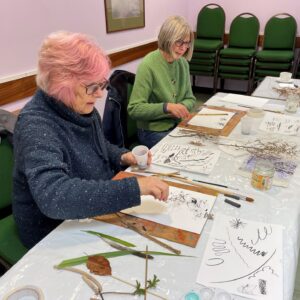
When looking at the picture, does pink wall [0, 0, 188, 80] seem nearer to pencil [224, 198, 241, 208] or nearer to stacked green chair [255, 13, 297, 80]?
pencil [224, 198, 241, 208]

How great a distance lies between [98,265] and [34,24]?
2.08 metres

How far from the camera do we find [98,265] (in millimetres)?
817

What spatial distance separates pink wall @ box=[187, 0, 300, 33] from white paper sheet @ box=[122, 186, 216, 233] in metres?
3.87

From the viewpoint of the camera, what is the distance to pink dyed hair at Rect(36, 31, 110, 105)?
96 centimetres

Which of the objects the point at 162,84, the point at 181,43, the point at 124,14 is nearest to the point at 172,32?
the point at 181,43

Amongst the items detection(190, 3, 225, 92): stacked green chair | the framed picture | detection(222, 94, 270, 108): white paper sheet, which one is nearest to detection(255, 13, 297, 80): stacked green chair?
detection(190, 3, 225, 92): stacked green chair

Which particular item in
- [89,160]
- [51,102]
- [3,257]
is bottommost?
[3,257]

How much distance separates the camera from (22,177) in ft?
3.44

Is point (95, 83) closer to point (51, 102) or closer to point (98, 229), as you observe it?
point (51, 102)

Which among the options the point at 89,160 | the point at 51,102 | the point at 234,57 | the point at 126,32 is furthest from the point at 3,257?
the point at 234,57

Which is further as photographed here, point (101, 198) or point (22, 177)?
point (22, 177)

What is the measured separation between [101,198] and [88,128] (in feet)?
1.12

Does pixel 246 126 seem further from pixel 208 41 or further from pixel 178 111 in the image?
pixel 208 41

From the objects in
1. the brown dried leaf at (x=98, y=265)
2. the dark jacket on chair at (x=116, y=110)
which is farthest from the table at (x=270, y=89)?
the brown dried leaf at (x=98, y=265)
